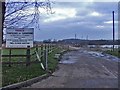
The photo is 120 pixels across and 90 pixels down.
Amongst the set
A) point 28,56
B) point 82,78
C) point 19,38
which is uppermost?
point 19,38

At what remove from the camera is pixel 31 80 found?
14469mm

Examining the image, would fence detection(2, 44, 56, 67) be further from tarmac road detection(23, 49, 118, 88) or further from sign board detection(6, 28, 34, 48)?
tarmac road detection(23, 49, 118, 88)

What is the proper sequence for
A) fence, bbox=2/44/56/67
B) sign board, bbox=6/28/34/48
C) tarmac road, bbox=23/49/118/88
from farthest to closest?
fence, bbox=2/44/56/67, sign board, bbox=6/28/34/48, tarmac road, bbox=23/49/118/88

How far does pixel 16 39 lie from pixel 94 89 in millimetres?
6129

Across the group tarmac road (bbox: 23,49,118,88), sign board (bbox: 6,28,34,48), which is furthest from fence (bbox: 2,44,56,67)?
tarmac road (bbox: 23,49,118,88)

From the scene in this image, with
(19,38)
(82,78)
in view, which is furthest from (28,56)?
(82,78)

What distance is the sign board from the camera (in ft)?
55.3

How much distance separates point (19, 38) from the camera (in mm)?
17062

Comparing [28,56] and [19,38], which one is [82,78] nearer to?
[19,38]

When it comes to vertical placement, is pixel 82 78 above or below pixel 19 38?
below

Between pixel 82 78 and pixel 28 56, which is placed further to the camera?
pixel 28 56

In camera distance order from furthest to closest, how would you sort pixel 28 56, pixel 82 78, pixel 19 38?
pixel 28 56
pixel 19 38
pixel 82 78

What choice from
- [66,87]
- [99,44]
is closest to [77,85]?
[66,87]

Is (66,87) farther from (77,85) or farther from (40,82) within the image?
(40,82)
